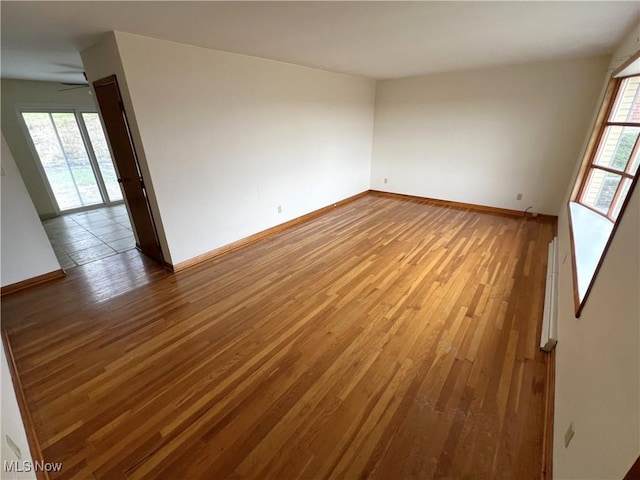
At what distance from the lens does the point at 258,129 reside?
3562mm

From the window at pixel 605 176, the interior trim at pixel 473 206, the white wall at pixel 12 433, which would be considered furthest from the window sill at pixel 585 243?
the white wall at pixel 12 433

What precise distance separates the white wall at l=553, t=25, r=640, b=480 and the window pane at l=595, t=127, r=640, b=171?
202 cm

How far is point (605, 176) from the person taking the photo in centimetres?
291

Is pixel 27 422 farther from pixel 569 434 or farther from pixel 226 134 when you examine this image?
pixel 226 134

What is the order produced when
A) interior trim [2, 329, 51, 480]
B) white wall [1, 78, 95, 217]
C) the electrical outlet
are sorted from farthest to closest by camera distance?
white wall [1, 78, 95, 217] < interior trim [2, 329, 51, 480] < the electrical outlet

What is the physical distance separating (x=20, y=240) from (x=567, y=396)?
177 inches

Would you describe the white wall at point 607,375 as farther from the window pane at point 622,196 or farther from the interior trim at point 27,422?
the interior trim at point 27,422

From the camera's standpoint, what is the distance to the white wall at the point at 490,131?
397 cm

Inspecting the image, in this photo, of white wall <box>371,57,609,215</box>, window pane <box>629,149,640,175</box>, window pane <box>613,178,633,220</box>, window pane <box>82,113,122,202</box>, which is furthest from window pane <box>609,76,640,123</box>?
window pane <box>82,113,122,202</box>

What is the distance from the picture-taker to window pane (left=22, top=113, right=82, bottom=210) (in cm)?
468

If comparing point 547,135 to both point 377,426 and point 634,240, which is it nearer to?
point 634,240

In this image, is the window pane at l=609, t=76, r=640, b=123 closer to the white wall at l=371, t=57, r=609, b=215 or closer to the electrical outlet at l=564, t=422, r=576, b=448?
the white wall at l=371, t=57, r=609, b=215

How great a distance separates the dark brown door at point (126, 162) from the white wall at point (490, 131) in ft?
15.1

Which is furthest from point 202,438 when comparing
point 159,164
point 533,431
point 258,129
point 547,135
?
point 547,135
